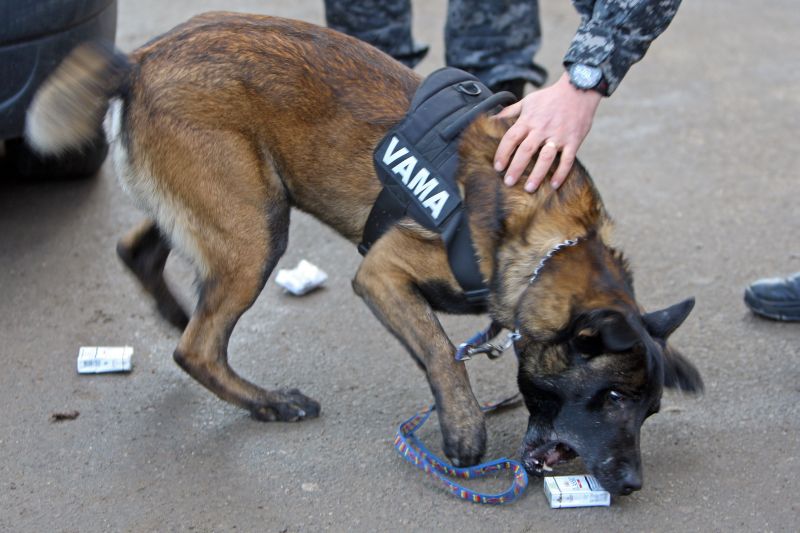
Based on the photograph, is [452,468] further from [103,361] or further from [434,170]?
[103,361]

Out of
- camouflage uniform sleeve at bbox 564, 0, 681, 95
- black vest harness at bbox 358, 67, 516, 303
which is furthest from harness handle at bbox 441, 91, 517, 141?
camouflage uniform sleeve at bbox 564, 0, 681, 95

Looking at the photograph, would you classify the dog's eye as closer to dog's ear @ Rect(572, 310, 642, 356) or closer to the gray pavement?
dog's ear @ Rect(572, 310, 642, 356)

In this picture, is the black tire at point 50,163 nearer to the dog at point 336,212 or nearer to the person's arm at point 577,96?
the dog at point 336,212

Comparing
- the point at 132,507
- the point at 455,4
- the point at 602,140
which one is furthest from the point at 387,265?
the point at 602,140

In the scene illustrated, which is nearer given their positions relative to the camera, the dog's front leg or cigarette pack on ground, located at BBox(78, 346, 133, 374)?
the dog's front leg

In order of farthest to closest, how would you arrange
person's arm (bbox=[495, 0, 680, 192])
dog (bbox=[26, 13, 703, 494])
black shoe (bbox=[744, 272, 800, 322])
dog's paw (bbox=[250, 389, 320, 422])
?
1. black shoe (bbox=[744, 272, 800, 322])
2. dog's paw (bbox=[250, 389, 320, 422])
3. person's arm (bbox=[495, 0, 680, 192])
4. dog (bbox=[26, 13, 703, 494])

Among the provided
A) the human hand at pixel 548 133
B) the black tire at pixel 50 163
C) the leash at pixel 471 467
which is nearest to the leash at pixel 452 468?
the leash at pixel 471 467

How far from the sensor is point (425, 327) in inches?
123

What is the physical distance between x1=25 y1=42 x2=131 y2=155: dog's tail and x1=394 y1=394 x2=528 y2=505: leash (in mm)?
1453

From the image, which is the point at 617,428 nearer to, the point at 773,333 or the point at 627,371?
the point at 627,371

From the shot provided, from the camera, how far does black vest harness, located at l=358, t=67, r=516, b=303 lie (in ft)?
10.1

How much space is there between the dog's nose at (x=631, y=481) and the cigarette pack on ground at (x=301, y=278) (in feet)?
5.92

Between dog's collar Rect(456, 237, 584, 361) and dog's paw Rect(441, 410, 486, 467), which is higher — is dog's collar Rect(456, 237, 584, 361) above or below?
above

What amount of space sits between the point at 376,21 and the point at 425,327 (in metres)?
1.72
